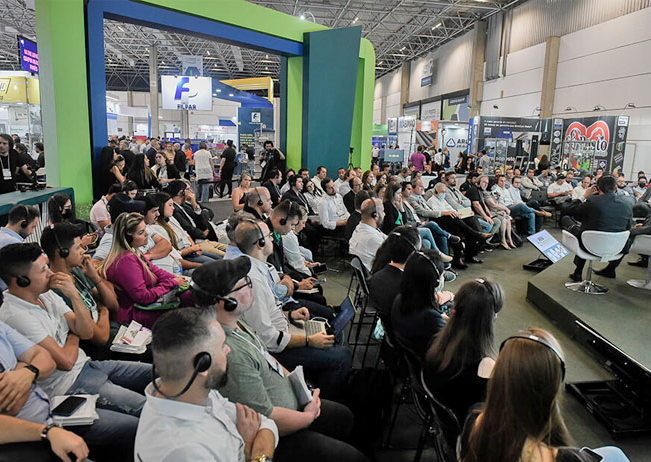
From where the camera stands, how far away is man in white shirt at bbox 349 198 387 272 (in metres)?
4.11

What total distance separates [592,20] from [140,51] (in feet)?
72.1

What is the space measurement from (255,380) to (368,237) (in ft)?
8.45

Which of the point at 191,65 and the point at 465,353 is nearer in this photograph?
the point at 465,353

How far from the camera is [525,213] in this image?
837 centimetres

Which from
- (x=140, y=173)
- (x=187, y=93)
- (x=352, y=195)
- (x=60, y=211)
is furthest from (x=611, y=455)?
(x=187, y=93)

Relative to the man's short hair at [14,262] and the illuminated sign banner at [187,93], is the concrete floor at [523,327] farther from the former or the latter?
the illuminated sign banner at [187,93]

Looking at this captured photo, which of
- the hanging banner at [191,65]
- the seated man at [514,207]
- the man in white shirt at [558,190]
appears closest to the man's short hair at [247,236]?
the seated man at [514,207]

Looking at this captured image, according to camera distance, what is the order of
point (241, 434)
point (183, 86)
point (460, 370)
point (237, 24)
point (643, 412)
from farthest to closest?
point (183, 86) < point (237, 24) < point (643, 412) < point (460, 370) < point (241, 434)

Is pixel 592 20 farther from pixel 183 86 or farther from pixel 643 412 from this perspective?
pixel 643 412

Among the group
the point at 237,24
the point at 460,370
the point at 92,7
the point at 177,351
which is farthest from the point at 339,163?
the point at 177,351

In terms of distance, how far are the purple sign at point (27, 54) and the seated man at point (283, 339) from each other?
10086 mm

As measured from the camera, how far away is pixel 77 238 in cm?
246

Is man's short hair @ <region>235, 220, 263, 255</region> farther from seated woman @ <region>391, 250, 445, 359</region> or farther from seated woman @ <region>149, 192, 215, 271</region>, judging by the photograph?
seated woman @ <region>149, 192, 215, 271</region>

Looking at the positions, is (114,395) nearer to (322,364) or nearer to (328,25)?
(322,364)
